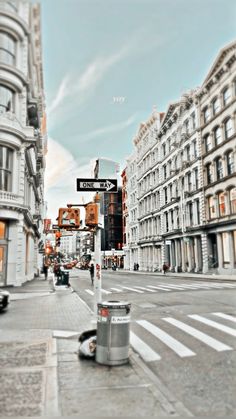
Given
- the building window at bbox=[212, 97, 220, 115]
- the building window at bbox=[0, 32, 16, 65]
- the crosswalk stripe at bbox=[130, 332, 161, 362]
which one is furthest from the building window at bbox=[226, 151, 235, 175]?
the crosswalk stripe at bbox=[130, 332, 161, 362]

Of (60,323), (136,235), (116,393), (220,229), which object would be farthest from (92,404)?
(136,235)

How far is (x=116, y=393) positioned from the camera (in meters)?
5.09

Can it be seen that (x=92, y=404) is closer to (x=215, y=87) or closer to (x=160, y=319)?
(x=160, y=319)

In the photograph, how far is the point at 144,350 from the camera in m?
7.85

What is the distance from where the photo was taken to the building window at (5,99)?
77.4 feet

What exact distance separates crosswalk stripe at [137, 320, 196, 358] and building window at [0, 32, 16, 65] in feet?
69.0

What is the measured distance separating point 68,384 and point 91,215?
524 cm

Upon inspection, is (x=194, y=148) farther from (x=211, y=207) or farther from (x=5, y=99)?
(x=5, y=99)

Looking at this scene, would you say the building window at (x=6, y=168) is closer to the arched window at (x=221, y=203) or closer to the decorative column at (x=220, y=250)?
the arched window at (x=221, y=203)

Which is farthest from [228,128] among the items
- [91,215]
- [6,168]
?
[91,215]

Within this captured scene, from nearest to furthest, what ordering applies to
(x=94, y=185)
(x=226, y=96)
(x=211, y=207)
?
(x=94, y=185), (x=226, y=96), (x=211, y=207)

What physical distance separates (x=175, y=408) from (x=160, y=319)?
7081 mm

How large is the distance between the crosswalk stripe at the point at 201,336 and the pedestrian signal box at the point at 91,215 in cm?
408

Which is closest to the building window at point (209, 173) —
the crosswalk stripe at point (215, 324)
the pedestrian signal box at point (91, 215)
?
the crosswalk stripe at point (215, 324)
